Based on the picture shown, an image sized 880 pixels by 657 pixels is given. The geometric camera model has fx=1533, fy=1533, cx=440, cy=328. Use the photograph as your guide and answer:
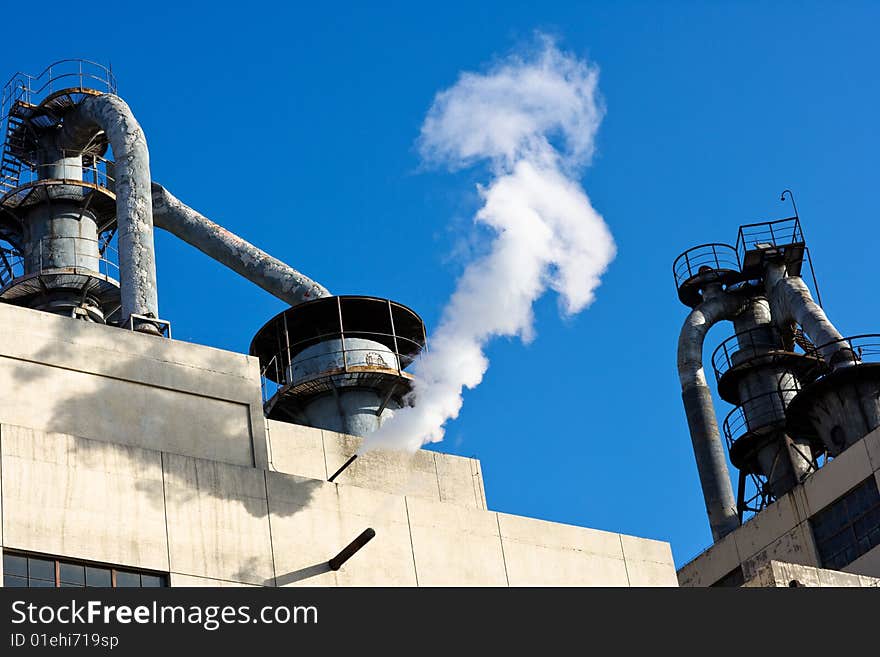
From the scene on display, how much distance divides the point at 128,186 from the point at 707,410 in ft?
65.8

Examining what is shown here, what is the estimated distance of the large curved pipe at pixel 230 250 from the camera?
38875 mm

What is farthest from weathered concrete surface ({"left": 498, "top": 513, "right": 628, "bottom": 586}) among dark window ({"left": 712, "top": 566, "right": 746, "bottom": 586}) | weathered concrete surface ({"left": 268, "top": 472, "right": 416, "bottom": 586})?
dark window ({"left": 712, "top": 566, "right": 746, "bottom": 586})

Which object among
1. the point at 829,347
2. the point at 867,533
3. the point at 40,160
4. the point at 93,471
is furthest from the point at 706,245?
the point at 93,471

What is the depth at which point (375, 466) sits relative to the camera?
102 ft

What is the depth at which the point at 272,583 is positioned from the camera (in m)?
25.6

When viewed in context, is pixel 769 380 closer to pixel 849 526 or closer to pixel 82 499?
pixel 849 526

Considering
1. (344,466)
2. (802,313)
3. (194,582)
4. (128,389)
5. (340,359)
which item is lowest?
(194,582)

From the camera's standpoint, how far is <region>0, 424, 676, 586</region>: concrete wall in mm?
24078

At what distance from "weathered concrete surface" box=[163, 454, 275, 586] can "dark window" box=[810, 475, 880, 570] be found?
61.1ft

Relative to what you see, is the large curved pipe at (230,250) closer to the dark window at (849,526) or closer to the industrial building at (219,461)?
the industrial building at (219,461)

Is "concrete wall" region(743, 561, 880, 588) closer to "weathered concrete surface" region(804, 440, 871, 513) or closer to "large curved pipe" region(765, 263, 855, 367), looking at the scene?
"weathered concrete surface" region(804, 440, 871, 513)

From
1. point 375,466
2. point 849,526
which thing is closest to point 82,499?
point 375,466

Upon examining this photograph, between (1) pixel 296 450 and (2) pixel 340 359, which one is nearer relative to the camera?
(1) pixel 296 450
